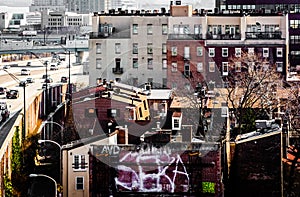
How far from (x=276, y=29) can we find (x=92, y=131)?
22655mm

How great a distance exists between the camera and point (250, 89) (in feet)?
113

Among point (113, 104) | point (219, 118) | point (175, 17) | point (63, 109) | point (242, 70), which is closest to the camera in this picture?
point (219, 118)

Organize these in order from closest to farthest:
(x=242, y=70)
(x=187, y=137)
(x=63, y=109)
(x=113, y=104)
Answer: (x=187, y=137) → (x=113, y=104) → (x=63, y=109) → (x=242, y=70)

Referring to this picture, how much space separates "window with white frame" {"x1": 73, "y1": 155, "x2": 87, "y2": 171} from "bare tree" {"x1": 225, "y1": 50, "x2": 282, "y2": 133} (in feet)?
22.6

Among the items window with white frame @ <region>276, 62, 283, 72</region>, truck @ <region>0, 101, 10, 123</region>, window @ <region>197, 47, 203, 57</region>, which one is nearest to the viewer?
truck @ <region>0, 101, 10, 123</region>

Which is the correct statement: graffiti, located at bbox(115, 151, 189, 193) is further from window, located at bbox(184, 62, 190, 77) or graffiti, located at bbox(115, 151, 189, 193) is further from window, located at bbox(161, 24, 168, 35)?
window, located at bbox(161, 24, 168, 35)

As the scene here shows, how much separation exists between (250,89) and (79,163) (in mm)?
12636

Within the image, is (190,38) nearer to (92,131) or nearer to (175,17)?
(175,17)

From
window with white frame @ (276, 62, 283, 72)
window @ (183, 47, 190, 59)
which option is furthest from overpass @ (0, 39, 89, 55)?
window with white frame @ (276, 62, 283, 72)

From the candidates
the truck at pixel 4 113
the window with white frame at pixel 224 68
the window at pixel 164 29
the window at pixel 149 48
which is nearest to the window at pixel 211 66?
the window with white frame at pixel 224 68

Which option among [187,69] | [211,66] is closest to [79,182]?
[187,69]

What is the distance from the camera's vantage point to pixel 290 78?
49531mm

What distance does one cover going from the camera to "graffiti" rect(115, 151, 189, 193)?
71.2 feet

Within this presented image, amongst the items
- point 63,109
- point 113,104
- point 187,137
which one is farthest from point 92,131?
point 63,109
